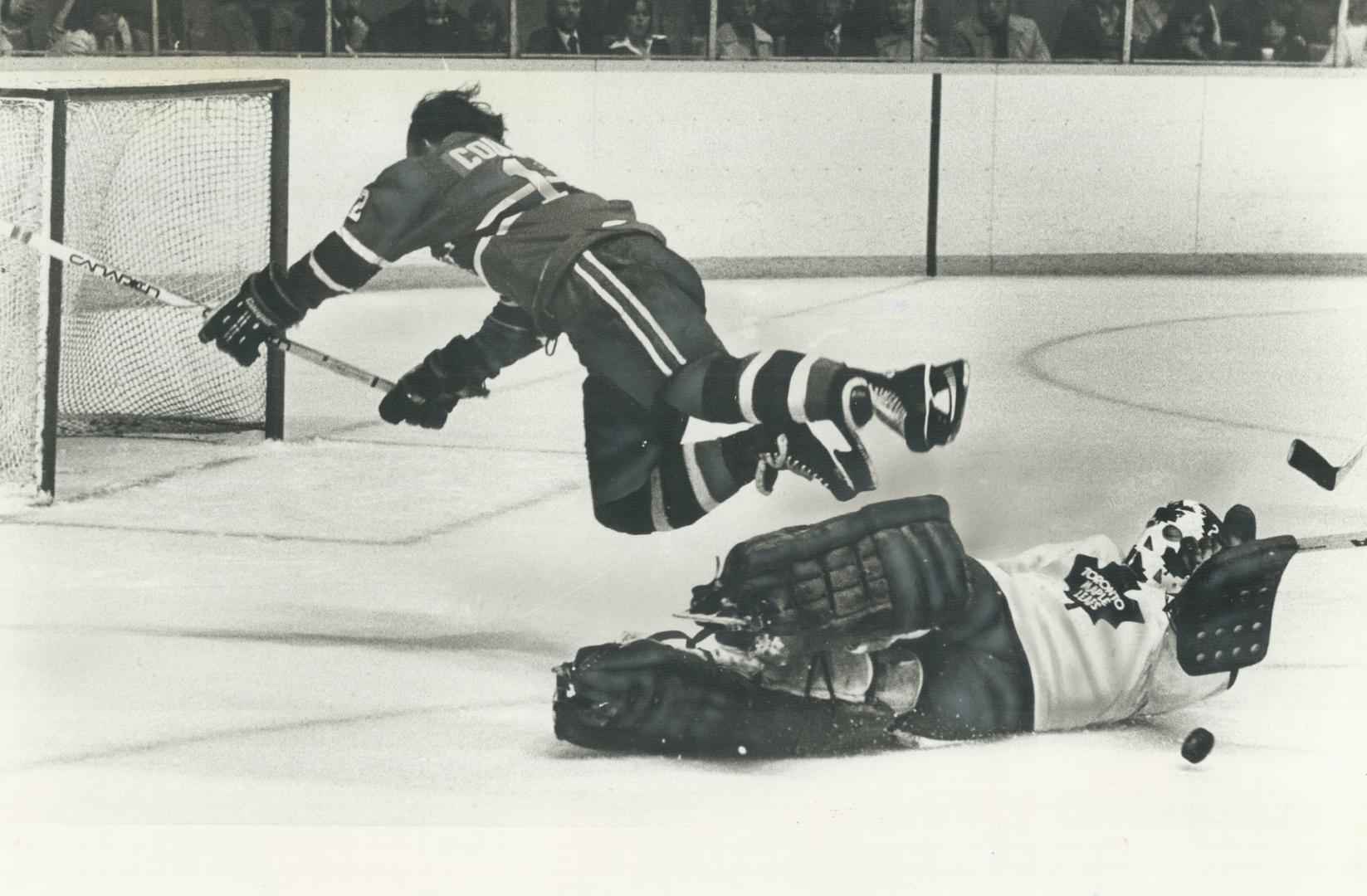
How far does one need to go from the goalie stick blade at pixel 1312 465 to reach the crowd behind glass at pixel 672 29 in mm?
669

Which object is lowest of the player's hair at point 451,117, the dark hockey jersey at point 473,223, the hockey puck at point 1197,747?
the hockey puck at point 1197,747

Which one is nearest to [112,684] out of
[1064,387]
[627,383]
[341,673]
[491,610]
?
[341,673]

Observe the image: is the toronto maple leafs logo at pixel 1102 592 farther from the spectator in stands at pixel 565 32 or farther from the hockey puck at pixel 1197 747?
the spectator in stands at pixel 565 32

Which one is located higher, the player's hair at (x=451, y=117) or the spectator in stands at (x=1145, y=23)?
the spectator in stands at (x=1145, y=23)

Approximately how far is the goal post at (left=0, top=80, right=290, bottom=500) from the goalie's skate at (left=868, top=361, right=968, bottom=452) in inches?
41.5

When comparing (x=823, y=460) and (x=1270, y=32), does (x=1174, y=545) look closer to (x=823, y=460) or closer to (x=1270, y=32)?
(x=823, y=460)

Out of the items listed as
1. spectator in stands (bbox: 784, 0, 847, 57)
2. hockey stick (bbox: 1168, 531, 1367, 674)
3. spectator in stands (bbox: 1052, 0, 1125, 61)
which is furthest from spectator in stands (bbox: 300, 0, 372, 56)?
hockey stick (bbox: 1168, 531, 1367, 674)

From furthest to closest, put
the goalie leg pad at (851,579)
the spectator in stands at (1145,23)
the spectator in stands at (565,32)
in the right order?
Result: the spectator in stands at (1145,23) < the spectator in stands at (565,32) < the goalie leg pad at (851,579)

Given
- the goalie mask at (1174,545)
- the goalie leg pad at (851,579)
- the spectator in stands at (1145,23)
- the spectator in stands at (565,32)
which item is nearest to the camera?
the goalie leg pad at (851,579)

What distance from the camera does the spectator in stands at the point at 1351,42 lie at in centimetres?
283

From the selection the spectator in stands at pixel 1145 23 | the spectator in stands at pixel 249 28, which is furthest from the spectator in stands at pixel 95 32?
the spectator in stands at pixel 1145 23

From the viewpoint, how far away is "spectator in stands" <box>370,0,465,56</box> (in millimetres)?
2764

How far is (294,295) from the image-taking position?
2.76 m

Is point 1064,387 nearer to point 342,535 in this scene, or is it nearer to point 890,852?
point 890,852
